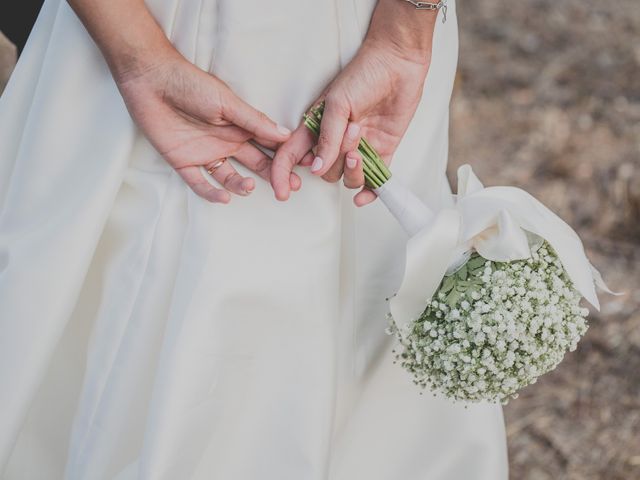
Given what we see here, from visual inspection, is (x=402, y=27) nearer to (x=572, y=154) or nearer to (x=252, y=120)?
(x=252, y=120)

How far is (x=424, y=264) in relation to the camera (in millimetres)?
1368

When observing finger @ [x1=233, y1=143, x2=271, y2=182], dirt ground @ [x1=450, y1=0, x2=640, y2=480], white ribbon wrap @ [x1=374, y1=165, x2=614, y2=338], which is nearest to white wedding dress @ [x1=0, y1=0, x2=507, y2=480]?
finger @ [x1=233, y1=143, x2=271, y2=182]

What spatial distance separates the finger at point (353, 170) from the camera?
1394 millimetres

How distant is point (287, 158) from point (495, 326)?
461mm

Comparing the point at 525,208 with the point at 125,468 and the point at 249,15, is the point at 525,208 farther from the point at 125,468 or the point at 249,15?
the point at 125,468

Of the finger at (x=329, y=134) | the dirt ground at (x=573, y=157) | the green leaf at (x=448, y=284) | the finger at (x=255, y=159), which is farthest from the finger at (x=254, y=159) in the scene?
the dirt ground at (x=573, y=157)

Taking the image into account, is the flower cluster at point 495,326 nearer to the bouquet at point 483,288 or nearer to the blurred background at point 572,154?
the bouquet at point 483,288

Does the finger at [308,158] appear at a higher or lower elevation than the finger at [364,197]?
higher

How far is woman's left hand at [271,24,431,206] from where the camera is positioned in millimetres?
1373

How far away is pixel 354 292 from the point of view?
1563 millimetres

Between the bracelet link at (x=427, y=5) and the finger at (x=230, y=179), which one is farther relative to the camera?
the bracelet link at (x=427, y=5)

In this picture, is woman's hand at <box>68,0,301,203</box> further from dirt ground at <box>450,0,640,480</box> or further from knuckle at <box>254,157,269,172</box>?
dirt ground at <box>450,0,640,480</box>

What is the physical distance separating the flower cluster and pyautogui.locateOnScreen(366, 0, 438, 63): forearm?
1.36ft

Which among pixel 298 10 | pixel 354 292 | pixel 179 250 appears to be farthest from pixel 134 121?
pixel 354 292
